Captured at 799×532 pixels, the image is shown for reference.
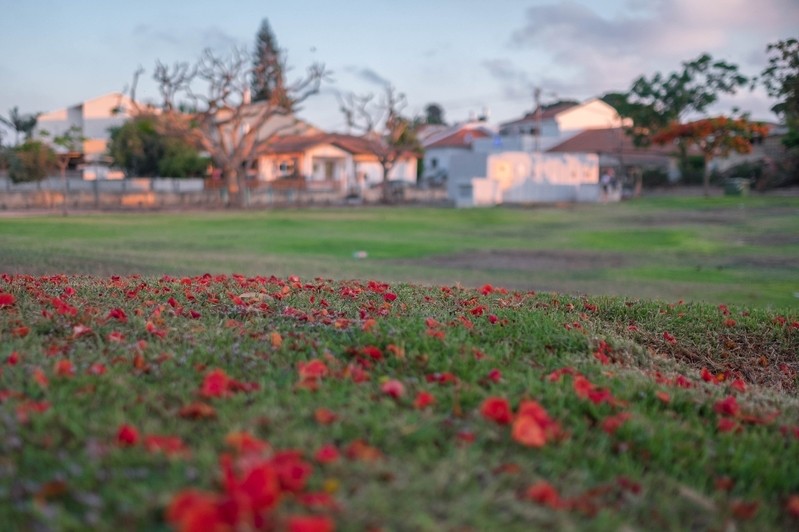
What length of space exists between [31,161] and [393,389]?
52.6m

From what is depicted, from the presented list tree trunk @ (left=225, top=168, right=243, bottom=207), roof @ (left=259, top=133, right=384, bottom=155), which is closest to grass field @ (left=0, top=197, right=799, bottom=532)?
tree trunk @ (left=225, top=168, right=243, bottom=207)

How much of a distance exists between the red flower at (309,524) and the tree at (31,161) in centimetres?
5317

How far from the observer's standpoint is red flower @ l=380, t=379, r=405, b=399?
11.8 ft

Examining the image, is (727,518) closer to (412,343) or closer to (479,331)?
(412,343)

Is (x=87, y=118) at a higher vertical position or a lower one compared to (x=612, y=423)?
higher

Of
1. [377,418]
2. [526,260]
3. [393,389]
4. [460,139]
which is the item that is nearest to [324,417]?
[377,418]

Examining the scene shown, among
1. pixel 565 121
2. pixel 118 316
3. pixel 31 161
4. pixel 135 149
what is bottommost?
pixel 118 316

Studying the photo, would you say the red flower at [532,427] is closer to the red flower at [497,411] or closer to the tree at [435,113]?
the red flower at [497,411]

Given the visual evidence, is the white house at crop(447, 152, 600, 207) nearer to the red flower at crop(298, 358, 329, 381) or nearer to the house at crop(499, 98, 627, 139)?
the house at crop(499, 98, 627, 139)

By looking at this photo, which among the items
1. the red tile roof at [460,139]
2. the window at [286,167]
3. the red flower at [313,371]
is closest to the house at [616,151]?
the red tile roof at [460,139]

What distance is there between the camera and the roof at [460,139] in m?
83.7

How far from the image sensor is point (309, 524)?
2148mm

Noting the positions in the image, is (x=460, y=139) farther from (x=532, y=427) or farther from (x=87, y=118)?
(x=532, y=427)

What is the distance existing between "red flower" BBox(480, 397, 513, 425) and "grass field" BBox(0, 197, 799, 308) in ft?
33.3
